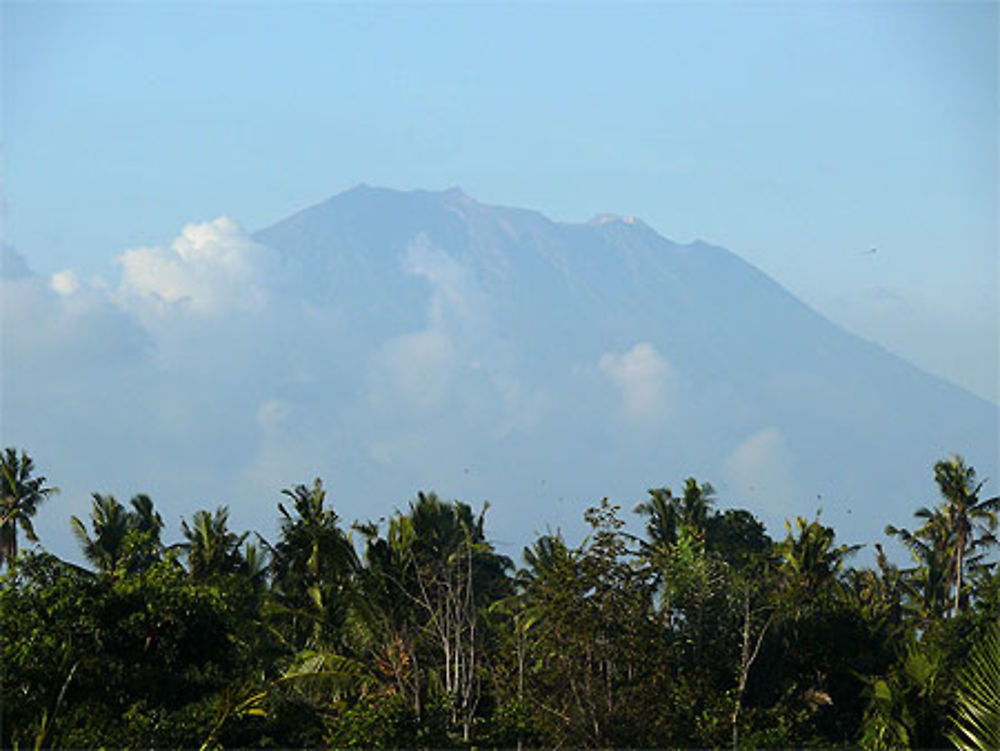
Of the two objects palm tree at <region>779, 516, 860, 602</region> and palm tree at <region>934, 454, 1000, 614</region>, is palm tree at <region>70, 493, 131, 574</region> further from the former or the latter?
palm tree at <region>934, 454, 1000, 614</region>

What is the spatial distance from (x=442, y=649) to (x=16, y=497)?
24.4 metres

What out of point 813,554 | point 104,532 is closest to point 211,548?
point 104,532

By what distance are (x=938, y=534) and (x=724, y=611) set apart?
100 feet

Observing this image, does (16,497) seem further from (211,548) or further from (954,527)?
(954,527)

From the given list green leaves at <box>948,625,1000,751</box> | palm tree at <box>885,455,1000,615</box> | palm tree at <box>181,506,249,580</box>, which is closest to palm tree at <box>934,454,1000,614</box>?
palm tree at <box>885,455,1000,615</box>

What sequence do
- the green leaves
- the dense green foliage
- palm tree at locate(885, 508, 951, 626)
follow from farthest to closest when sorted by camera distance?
palm tree at locate(885, 508, 951, 626)
the dense green foliage
the green leaves

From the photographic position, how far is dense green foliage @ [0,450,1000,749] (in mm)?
22641

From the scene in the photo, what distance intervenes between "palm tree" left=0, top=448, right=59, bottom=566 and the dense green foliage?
19.2ft

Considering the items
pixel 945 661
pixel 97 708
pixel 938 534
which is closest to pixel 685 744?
pixel 945 661


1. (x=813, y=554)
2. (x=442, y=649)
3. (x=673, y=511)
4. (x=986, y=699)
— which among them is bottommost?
(x=986, y=699)

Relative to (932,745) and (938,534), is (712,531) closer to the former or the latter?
(938,534)

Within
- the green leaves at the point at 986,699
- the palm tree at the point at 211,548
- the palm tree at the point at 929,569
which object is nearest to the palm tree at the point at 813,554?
the palm tree at the point at 929,569

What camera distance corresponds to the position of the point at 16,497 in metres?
51.3

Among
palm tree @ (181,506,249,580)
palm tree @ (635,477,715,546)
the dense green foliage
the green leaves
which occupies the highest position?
palm tree @ (635,477,715,546)
